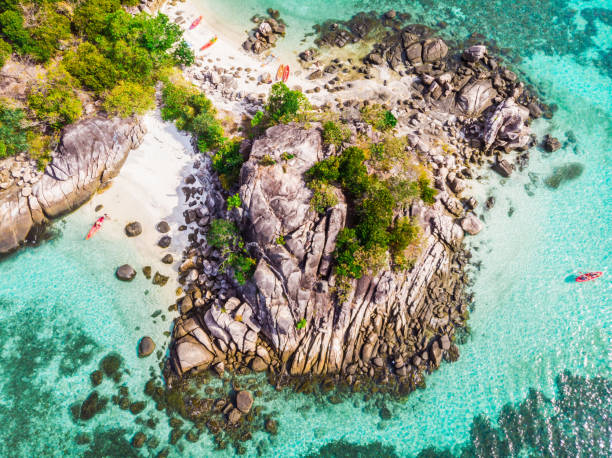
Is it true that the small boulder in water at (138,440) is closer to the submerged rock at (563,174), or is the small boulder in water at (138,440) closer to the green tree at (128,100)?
the green tree at (128,100)

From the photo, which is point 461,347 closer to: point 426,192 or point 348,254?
point 348,254

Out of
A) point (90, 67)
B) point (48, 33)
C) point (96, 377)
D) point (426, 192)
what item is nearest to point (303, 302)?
point (426, 192)

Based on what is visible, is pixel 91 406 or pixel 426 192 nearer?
pixel 91 406

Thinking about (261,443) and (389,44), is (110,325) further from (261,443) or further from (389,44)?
(389,44)

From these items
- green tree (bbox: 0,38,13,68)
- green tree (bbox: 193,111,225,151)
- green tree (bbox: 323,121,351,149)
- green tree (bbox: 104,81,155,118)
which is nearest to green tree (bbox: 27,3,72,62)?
green tree (bbox: 0,38,13,68)

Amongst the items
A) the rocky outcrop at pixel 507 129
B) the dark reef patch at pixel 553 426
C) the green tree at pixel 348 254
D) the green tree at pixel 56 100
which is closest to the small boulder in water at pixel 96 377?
the green tree at pixel 348 254

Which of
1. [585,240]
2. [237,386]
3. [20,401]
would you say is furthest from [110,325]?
[585,240]

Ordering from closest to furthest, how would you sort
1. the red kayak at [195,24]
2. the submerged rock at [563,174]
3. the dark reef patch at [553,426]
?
the dark reef patch at [553,426] → the submerged rock at [563,174] → the red kayak at [195,24]
